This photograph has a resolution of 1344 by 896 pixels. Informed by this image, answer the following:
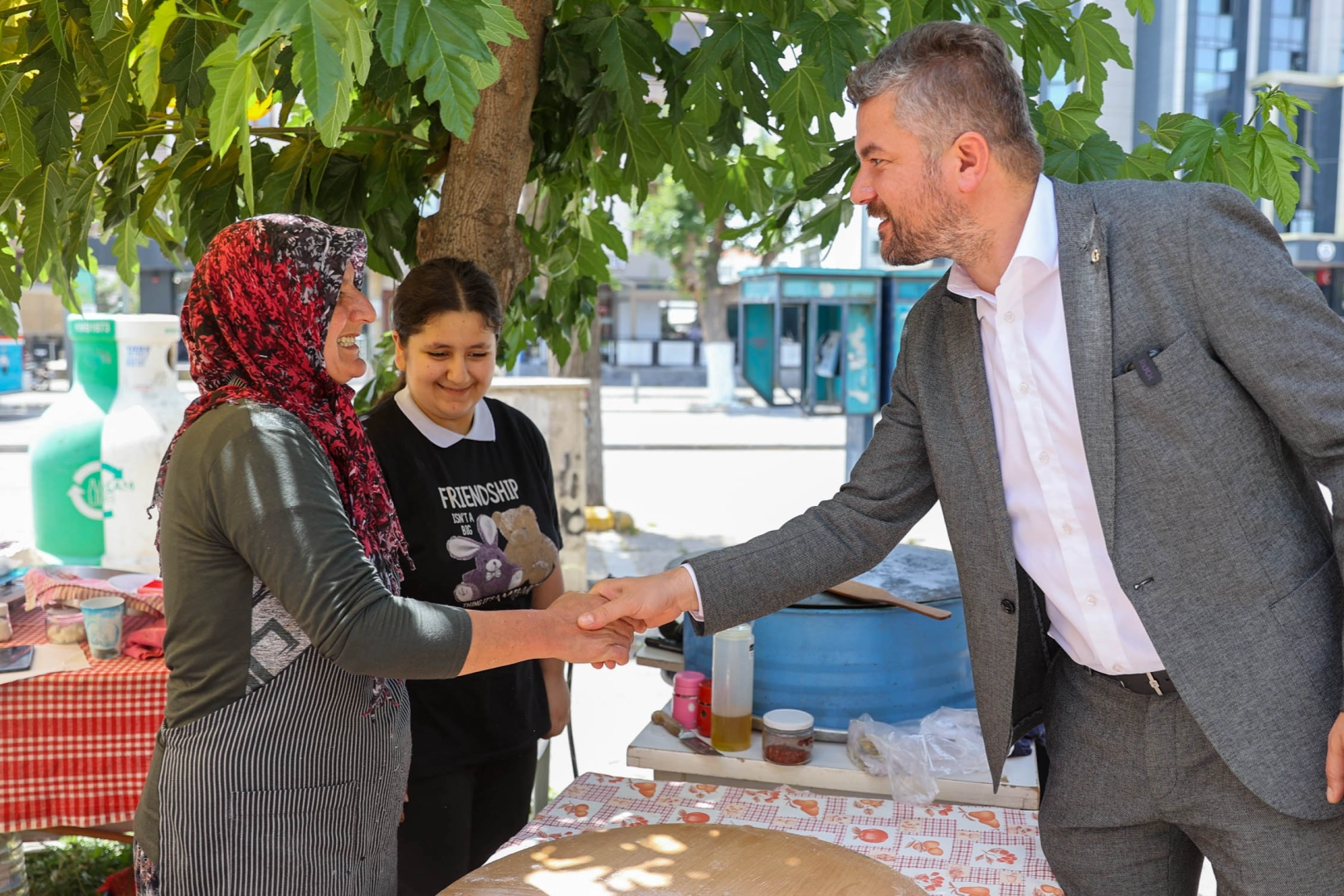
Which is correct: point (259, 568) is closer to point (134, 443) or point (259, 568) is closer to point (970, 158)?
point (970, 158)

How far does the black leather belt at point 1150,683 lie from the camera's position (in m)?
1.80

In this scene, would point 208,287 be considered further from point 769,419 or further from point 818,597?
point 769,419

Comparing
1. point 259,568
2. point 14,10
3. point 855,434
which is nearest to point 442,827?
point 259,568

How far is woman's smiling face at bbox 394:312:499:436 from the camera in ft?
8.84

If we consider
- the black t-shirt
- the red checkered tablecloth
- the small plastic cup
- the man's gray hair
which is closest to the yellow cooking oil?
the black t-shirt

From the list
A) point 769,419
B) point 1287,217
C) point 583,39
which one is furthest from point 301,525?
point 769,419

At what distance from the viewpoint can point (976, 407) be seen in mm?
1935

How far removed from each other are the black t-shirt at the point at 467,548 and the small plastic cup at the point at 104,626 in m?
1.06

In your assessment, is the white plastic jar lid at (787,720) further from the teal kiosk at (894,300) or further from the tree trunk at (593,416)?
the tree trunk at (593,416)

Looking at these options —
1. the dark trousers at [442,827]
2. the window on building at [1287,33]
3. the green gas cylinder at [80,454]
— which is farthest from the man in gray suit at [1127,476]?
the window on building at [1287,33]

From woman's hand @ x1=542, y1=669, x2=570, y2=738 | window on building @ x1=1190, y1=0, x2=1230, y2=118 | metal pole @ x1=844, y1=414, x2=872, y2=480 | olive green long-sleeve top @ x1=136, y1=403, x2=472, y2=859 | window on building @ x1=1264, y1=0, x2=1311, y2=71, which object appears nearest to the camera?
olive green long-sleeve top @ x1=136, y1=403, x2=472, y2=859

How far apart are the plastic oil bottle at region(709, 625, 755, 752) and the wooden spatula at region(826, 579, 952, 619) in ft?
0.89

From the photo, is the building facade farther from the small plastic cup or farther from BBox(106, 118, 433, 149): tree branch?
the small plastic cup

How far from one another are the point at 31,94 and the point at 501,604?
1433 mm
